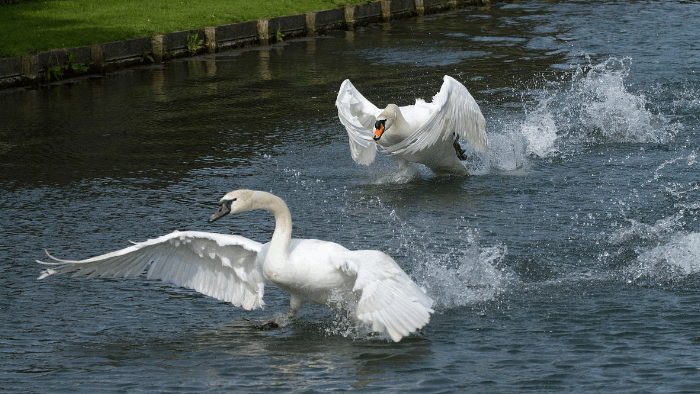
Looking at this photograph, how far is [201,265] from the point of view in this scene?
7578 mm

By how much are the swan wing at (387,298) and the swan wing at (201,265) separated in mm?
1208

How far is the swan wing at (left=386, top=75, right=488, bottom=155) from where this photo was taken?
35.9 ft

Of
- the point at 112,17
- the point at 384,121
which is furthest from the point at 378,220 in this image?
the point at 112,17

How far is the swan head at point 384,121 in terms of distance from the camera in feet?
34.9

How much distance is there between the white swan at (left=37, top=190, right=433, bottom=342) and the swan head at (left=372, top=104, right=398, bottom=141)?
3585 mm

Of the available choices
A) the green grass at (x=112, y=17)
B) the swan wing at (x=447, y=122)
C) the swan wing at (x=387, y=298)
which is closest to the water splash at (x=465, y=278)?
the swan wing at (x=387, y=298)

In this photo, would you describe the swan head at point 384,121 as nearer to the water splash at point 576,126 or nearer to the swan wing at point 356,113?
the swan wing at point 356,113

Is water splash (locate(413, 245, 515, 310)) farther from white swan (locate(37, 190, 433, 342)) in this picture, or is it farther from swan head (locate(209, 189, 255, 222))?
swan head (locate(209, 189, 255, 222))

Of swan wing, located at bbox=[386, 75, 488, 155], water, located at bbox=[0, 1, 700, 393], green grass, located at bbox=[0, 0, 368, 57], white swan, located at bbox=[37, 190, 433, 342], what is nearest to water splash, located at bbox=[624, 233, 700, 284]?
water, located at bbox=[0, 1, 700, 393]

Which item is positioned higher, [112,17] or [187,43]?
[112,17]

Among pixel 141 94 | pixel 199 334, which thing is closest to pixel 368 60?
pixel 141 94

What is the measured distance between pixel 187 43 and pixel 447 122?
13.4 metres

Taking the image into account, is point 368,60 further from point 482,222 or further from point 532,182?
point 482,222

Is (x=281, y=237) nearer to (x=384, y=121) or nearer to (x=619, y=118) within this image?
(x=384, y=121)
